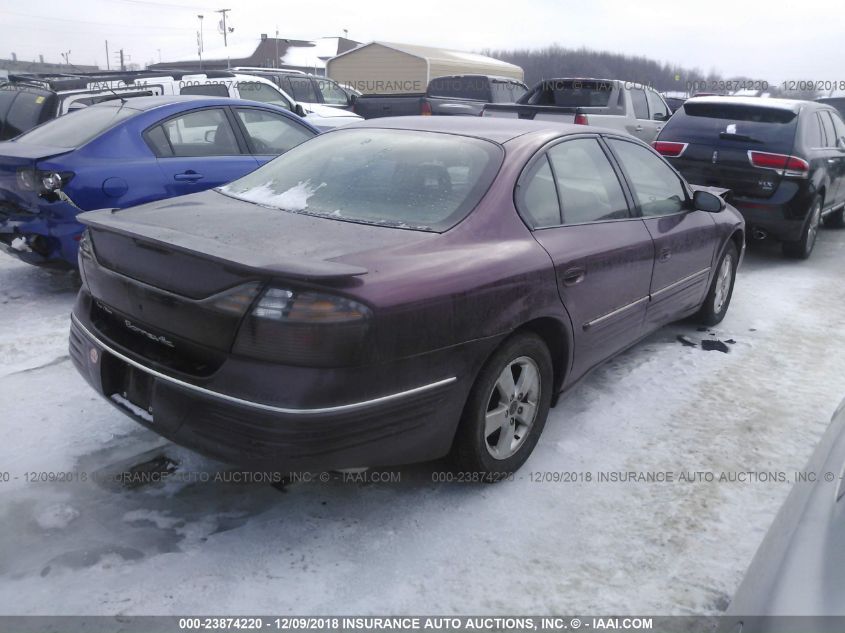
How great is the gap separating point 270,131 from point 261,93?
4390 millimetres

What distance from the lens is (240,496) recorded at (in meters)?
2.91

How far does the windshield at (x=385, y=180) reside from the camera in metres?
2.91

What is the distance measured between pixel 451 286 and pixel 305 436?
2.50 feet

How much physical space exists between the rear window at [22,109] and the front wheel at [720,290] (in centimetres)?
679

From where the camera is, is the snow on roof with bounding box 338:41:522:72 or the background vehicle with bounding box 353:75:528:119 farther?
the snow on roof with bounding box 338:41:522:72

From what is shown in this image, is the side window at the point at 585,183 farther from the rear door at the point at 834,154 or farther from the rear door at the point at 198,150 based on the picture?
the rear door at the point at 834,154

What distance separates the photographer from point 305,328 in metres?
2.20

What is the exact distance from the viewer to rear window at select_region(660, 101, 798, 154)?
7.16 m

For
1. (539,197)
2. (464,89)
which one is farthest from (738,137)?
(464,89)

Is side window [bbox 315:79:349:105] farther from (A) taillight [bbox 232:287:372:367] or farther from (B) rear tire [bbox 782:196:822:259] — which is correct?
(A) taillight [bbox 232:287:372:367]

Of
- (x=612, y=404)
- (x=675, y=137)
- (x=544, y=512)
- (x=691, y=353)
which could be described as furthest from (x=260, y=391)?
(x=675, y=137)

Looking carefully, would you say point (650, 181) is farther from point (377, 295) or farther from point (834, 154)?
point (834, 154)

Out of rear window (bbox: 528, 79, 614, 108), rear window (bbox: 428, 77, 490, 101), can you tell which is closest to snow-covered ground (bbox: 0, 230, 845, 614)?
rear window (bbox: 528, 79, 614, 108)

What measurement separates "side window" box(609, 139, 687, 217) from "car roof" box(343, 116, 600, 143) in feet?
1.00
